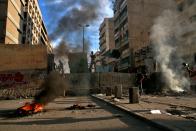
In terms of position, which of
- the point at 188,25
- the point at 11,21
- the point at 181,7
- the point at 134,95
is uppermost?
the point at 11,21

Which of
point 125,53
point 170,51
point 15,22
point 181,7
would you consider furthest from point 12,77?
point 125,53

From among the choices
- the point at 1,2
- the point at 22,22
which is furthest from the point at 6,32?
the point at 22,22

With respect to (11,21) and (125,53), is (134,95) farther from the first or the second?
(125,53)

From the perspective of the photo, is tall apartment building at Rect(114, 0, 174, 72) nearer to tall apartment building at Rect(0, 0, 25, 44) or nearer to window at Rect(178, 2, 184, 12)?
tall apartment building at Rect(0, 0, 25, 44)

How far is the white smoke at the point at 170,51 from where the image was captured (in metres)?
41.9

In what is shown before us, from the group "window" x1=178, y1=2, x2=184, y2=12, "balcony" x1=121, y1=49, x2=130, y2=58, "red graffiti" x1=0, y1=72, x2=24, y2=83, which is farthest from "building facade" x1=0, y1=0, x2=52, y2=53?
"window" x1=178, y1=2, x2=184, y2=12

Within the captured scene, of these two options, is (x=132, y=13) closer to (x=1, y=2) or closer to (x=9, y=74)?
(x=1, y=2)

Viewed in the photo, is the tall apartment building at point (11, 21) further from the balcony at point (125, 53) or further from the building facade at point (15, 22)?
the balcony at point (125, 53)

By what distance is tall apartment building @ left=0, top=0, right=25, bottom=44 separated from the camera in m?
51.8

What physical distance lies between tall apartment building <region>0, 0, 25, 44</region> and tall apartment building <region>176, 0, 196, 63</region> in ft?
79.5

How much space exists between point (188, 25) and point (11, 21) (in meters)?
29.5

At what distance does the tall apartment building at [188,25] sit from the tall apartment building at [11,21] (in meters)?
24.2

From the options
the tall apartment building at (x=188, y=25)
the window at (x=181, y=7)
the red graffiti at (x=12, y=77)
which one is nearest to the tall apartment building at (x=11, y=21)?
the red graffiti at (x=12, y=77)

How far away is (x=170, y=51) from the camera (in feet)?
156
